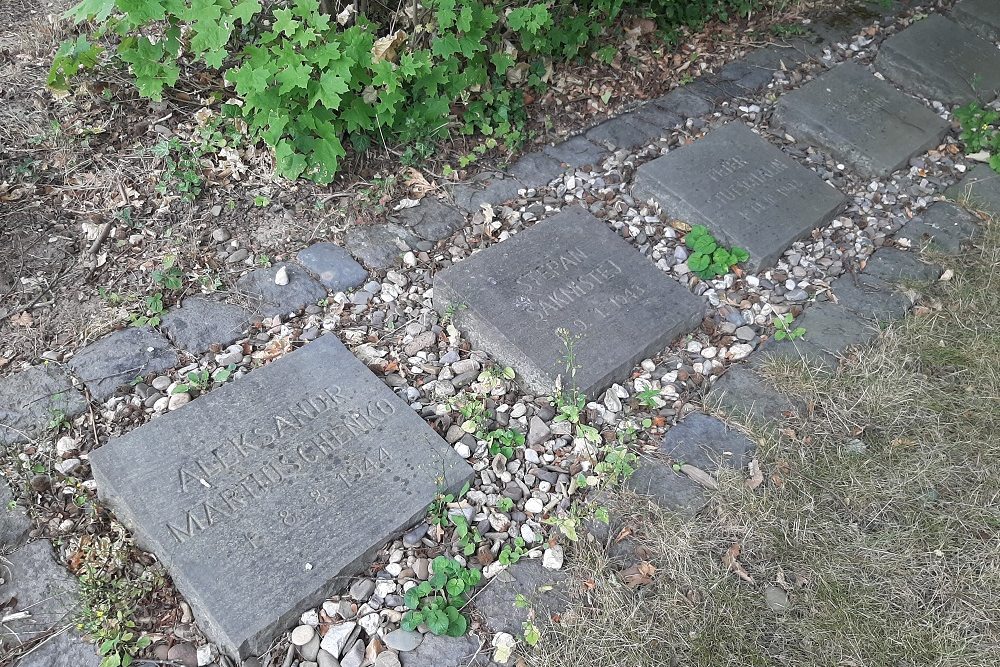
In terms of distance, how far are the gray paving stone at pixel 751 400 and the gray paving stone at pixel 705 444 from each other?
8cm

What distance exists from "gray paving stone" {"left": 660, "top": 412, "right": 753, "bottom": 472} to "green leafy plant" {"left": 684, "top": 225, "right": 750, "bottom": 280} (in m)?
0.75

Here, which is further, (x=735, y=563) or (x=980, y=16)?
(x=980, y=16)

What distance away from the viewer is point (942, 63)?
431 centimetres

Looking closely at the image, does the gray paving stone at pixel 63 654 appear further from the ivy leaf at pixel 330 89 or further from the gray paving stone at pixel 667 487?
the ivy leaf at pixel 330 89

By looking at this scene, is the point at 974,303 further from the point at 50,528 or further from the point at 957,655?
the point at 50,528

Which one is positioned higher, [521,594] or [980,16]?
[980,16]

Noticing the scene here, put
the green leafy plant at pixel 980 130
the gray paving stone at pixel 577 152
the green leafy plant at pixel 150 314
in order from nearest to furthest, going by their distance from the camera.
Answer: the green leafy plant at pixel 150 314 → the gray paving stone at pixel 577 152 → the green leafy plant at pixel 980 130

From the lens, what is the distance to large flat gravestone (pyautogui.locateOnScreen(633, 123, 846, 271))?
10.8 feet

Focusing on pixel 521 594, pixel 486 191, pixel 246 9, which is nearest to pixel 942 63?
pixel 486 191

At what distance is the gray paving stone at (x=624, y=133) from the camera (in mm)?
3746

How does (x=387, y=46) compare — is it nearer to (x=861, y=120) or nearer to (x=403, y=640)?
(x=403, y=640)

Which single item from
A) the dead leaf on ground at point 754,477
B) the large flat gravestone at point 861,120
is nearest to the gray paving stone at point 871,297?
the large flat gravestone at point 861,120

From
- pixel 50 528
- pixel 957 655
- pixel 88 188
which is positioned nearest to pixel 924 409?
pixel 957 655

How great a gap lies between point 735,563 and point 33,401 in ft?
7.54
